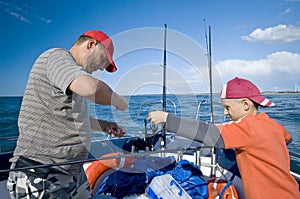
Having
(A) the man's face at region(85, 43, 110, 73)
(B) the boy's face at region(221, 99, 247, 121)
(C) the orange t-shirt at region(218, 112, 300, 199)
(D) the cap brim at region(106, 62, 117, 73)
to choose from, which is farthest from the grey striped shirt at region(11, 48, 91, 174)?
(B) the boy's face at region(221, 99, 247, 121)

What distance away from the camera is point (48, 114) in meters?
0.86

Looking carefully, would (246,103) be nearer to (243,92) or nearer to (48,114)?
(243,92)

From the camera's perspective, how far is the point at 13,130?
10414 mm

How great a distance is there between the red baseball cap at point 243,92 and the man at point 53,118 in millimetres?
646

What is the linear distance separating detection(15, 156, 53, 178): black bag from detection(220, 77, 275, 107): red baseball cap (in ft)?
3.25

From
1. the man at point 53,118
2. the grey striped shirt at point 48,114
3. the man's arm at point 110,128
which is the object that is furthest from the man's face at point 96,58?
the man's arm at point 110,128

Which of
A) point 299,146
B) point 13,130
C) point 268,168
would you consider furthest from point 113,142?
point 13,130

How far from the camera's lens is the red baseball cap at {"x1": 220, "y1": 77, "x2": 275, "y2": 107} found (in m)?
1.16

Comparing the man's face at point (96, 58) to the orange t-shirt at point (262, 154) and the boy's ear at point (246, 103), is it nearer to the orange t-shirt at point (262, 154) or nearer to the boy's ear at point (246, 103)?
the orange t-shirt at point (262, 154)

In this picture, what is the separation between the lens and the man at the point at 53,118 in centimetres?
80

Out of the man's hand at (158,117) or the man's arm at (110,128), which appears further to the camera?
the man's arm at (110,128)

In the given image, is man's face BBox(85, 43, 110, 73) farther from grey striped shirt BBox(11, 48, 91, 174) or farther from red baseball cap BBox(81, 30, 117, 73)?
grey striped shirt BBox(11, 48, 91, 174)

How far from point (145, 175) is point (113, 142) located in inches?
28.3

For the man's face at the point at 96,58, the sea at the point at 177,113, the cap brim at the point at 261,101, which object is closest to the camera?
the man's face at the point at 96,58
